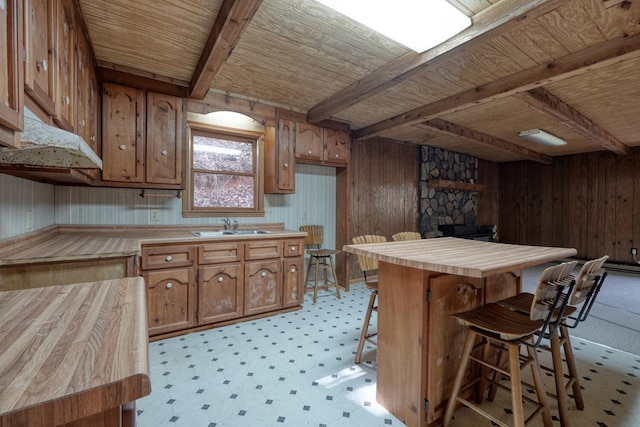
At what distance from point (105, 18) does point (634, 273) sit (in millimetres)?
8360

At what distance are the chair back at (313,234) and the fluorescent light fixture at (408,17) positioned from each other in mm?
2553

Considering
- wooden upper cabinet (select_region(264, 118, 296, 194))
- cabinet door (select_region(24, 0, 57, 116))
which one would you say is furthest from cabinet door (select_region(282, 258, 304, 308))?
cabinet door (select_region(24, 0, 57, 116))

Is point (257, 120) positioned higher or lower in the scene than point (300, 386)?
higher

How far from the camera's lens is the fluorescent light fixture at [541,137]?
4.23 meters

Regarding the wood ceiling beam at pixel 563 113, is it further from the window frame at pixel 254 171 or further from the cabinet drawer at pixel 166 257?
the cabinet drawer at pixel 166 257

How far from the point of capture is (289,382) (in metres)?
2.01

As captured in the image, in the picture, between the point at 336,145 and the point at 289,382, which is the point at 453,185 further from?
the point at 289,382

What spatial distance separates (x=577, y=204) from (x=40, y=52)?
27.4 ft

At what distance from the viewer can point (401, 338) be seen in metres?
1.63

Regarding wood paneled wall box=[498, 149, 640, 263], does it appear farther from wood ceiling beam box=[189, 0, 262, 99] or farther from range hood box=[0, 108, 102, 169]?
range hood box=[0, 108, 102, 169]

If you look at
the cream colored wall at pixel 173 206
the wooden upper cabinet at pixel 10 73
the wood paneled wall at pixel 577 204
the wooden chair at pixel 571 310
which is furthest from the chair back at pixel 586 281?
the wood paneled wall at pixel 577 204

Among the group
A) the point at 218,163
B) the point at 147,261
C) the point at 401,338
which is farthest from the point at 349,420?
the point at 218,163

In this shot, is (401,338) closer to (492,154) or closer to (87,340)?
(87,340)

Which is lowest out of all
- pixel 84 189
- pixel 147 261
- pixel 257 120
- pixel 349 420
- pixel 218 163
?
pixel 349 420
